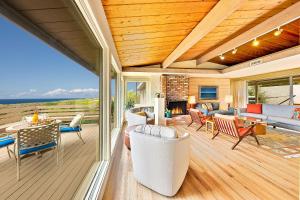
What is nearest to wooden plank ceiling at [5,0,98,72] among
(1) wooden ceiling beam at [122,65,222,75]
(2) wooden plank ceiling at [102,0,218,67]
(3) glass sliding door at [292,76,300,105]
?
(2) wooden plank ceiling at [102,0,218,67]

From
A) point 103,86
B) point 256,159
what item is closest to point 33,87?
point 103,86

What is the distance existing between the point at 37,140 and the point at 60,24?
121 cm

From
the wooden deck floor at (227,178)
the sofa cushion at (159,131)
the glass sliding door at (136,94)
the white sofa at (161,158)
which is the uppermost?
the glass sliding door at (136,94)

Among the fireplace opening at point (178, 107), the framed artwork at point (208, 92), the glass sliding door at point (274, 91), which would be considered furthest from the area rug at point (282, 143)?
the framed artwork at point (208, 92)

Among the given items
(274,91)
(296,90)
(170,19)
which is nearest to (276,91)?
(274,91)

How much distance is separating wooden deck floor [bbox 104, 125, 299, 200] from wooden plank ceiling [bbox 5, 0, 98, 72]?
1.74m

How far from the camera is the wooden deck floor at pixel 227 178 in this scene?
6.08 ft

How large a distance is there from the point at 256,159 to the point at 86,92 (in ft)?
10.7

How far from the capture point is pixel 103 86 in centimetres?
232

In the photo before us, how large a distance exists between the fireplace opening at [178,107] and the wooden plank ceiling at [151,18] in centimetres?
426

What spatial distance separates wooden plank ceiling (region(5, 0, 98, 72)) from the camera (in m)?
1.02

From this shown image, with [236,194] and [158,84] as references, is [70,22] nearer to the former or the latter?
[236,194]

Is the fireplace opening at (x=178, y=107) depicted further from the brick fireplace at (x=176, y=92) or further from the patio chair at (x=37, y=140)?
the patio chair at (x=37, y=140)

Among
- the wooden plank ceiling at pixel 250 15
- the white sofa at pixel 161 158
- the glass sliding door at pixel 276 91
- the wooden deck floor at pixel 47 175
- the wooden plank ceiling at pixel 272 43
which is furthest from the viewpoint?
the glass sliding door at pixel 276 91
